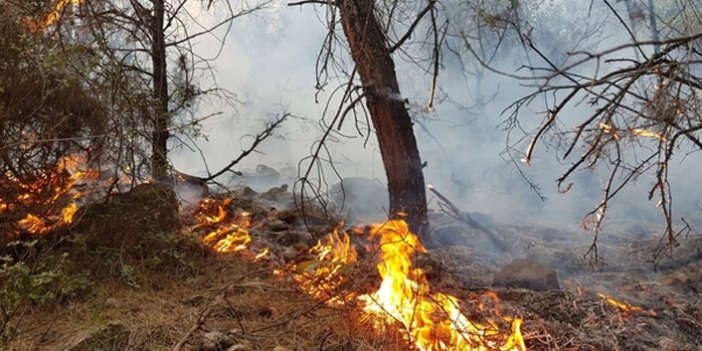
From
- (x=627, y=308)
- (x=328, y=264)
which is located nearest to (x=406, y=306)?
(x=328, y=264)

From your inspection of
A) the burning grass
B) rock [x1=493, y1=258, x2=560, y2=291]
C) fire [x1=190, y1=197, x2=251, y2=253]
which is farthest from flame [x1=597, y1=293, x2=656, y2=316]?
fire [x1=190, y1=197, x2=251, y2=253]

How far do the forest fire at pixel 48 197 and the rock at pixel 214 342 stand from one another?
2.61 m

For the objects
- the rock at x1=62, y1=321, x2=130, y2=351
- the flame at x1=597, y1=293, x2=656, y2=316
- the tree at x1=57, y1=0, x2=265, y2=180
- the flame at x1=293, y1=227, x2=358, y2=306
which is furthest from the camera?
the tree at x1=57, y1=0, x2=265, y2=180

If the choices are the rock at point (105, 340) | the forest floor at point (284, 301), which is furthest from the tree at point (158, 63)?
the rock at point (105, 340)

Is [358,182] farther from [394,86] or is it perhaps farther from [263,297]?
[263,297]

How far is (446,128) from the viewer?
22.5 meters

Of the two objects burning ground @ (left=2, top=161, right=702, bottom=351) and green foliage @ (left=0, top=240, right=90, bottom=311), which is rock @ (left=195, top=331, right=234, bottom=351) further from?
green foliage @ (left=0, top=240, right=90, bottom=311)

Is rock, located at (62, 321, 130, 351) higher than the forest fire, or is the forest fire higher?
the forest fire

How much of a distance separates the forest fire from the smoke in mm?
8690

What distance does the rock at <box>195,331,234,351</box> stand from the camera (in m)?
2.52

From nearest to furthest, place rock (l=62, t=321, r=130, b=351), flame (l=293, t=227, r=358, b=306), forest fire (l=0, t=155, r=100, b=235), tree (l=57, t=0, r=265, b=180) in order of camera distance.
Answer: rock (l=62, t=321, r=130, b=351)
flame (l=293, t=227, r=358, b=306)
forest fire (l=0, t=155, r=100, b=235)
tree (l=57, t=0, r=265, b=180)

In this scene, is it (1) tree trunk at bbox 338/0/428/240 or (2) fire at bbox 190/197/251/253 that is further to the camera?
(1) tree trunk at bbox 338/0/428/240

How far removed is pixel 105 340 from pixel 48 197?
2602 mm

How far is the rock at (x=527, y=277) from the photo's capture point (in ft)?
14.4
